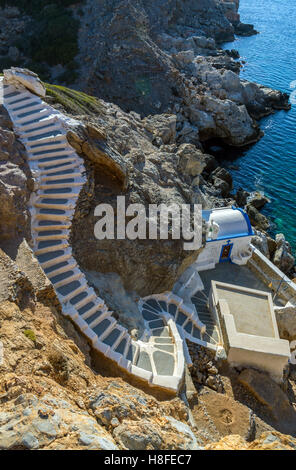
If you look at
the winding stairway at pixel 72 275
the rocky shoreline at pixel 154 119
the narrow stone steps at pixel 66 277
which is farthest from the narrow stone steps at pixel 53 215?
the narrow stone steps at pixel 66 277

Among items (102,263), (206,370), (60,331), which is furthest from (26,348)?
(206,370)

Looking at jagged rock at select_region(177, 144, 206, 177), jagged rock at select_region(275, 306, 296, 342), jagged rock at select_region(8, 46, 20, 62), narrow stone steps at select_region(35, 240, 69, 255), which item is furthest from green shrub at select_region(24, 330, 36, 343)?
jagged rock at select_region(8, 46, 20, 62)

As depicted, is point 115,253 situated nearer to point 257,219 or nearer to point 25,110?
point 25,110

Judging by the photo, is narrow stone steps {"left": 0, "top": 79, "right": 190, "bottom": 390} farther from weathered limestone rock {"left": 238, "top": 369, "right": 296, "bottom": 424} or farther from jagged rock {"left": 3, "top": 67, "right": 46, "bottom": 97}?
weathered limestone rock {"left": 238, "top": 369, "right": 296, "bottom": 424}

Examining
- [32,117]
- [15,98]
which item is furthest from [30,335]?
[15,98]

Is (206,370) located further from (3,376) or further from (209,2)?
(209,2)

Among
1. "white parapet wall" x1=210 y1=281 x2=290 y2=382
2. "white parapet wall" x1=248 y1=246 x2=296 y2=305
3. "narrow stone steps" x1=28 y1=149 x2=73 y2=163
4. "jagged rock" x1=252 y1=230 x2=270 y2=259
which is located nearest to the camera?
"white parapet wall" x1=210 y1=281 x2=290 y2=382
